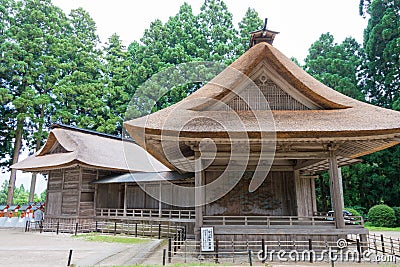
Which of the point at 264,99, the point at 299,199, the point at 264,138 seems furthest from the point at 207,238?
the point at 264,99

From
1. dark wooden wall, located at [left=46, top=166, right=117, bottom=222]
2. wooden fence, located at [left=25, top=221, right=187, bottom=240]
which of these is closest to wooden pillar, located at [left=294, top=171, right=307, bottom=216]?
wooden fence, located at [left=25, top=221, right=187, bottom=240]

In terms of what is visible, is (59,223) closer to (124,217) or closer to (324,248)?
(124,217)

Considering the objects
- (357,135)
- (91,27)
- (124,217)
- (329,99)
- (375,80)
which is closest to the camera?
(357,135)

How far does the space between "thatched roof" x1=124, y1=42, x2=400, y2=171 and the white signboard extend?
106 inches

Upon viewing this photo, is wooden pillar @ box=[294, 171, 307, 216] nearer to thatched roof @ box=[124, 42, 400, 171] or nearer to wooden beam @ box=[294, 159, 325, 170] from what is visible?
wooden beam @ box=[294, 159, 325, 170]

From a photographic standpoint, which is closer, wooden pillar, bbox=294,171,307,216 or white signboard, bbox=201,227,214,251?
white signboard, bbox=201,227,214,251

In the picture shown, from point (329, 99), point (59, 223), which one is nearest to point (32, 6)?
point (59, 223)

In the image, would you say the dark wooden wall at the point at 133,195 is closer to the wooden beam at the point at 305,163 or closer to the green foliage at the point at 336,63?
the wooden beam at the point at 305,163

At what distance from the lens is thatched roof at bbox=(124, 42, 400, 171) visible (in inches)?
324

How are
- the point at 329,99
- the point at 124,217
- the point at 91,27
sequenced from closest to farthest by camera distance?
the point at 329,99
the point at 124,217
the point at 91,27

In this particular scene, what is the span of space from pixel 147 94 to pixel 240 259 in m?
24.1

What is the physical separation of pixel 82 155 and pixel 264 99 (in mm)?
11256

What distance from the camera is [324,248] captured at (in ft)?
29.0

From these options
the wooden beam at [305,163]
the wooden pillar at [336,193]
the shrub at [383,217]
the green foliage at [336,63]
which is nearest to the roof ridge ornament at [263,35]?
the wooden beam at [305,163]
